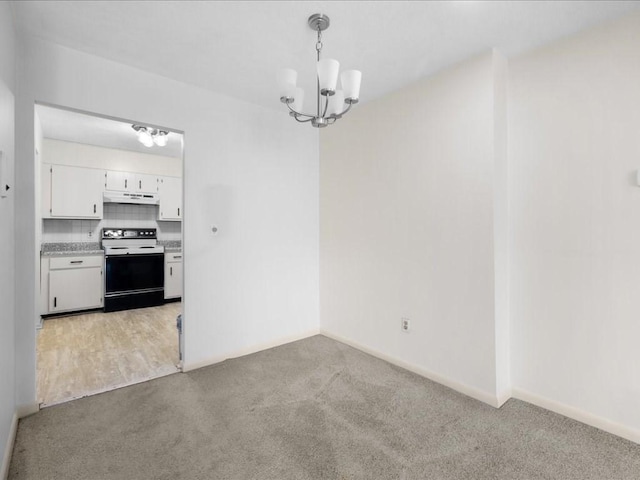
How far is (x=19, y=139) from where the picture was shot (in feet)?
6.85

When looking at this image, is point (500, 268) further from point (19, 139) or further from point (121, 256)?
point (121, 256)

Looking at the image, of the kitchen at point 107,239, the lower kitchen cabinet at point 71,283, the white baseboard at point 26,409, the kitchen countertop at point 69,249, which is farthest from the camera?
the kitchen countertop at point 69,249

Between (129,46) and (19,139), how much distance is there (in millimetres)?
951

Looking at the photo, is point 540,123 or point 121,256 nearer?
point 540,123

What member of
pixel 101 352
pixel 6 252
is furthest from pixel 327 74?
pixel 101 352

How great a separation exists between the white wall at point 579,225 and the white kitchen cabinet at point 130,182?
17.3 ft

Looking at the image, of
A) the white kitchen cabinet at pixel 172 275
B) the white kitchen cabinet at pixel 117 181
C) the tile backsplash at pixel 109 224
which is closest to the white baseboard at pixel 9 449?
the white kitchen cabinet at pixel 172 275

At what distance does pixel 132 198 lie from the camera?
5.22m

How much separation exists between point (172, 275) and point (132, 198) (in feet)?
4.62

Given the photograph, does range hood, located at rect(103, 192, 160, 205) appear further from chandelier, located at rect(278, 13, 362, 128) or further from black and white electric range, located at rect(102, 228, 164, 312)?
chandelier, located at rect(278, 13, 362, 128)

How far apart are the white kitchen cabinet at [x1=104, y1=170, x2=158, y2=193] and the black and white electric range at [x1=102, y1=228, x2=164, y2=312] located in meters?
0.69

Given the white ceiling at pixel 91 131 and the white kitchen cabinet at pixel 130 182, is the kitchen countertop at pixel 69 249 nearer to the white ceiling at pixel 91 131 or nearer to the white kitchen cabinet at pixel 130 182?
the white kitchen cabinet at pixel 130 182

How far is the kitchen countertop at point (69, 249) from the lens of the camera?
14.9 ft

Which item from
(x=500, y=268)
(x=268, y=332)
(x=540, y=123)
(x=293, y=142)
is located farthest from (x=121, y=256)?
(x=540, y=123)
